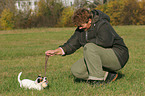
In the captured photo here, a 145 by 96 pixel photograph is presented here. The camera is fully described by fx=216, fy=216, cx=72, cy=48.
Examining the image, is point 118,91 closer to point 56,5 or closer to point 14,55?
point 14,55

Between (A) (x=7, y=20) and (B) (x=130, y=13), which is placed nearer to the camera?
(B) (x=130, y=13)

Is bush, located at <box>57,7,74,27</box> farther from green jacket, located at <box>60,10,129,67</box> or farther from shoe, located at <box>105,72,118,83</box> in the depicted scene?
green jacket, located at <box>60,10,129,67</box>

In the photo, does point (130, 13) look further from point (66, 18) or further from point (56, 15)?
point (56, 15)

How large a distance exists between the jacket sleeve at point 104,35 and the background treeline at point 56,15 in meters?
33.0

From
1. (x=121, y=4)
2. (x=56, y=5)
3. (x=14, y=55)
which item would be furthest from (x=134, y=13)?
(x=14, y=55)

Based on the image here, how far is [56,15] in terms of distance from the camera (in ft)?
136

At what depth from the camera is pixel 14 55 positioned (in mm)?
9641

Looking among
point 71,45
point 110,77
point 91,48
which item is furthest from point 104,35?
point 110,77

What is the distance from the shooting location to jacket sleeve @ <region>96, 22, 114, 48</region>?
3.97 metres

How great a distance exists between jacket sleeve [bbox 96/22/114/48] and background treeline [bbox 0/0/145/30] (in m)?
33.0

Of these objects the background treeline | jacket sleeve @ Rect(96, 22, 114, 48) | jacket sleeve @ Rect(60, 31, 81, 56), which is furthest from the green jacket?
the background treeline

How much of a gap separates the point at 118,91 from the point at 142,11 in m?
34.5

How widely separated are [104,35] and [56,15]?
38.1m

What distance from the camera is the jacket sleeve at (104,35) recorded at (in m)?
3.97
